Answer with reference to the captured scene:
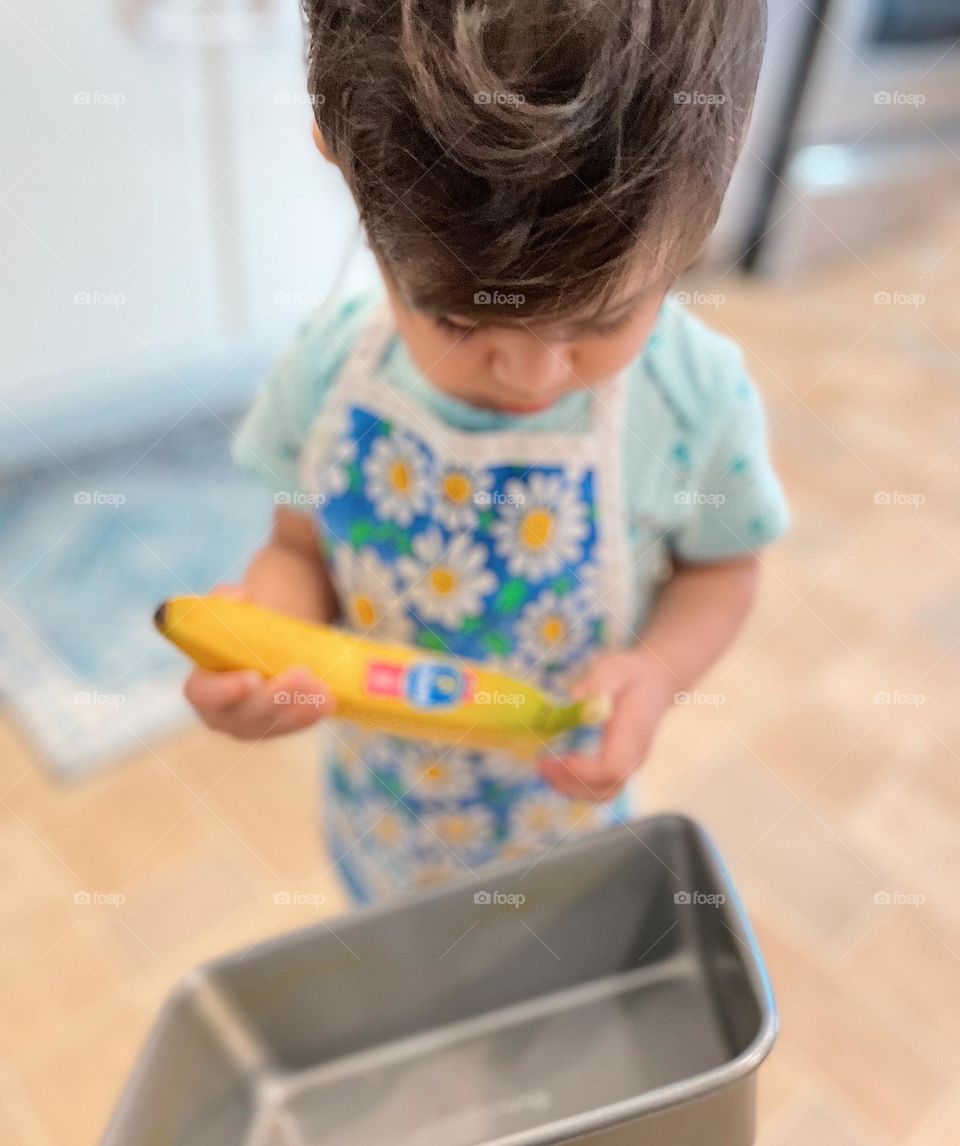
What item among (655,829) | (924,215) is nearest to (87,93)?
(655,829)

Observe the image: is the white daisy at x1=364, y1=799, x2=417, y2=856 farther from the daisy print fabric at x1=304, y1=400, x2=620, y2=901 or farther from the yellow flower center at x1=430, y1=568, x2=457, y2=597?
the yellow flower center at x1=430, y1=568, x2=457, y2=597

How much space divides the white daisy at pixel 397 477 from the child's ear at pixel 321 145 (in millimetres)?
155

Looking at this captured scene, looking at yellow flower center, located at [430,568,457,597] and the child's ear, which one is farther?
yellow flower center, located at [430,568,457,597]

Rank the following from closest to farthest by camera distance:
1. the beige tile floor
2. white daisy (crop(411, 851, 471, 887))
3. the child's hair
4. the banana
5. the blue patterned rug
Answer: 1. the child's hair
2. the banana
3. white daisy (crop(411, 851, 471, 887))
4. the beige tile floor
5. the blue patterned rug

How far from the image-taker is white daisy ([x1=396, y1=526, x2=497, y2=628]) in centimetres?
45

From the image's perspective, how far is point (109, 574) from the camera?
1209 mm

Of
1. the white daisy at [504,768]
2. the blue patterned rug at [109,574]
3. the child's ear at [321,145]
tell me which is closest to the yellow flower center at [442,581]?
the white daisy at [504,768]

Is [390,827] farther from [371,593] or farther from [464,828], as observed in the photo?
[371,593]

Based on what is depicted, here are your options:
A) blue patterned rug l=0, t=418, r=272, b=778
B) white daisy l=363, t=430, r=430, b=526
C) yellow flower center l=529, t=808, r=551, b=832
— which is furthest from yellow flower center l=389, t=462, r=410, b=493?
blue patterned rug l=0, t=418, r=272, b=778

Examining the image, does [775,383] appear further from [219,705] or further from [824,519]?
[219,705]

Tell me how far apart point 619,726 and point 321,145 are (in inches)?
10.4

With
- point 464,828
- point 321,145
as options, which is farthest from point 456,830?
point 321,145

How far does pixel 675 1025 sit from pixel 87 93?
1232 millimetres

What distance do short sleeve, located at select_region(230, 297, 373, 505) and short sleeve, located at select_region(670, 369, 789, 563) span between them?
0.17m
